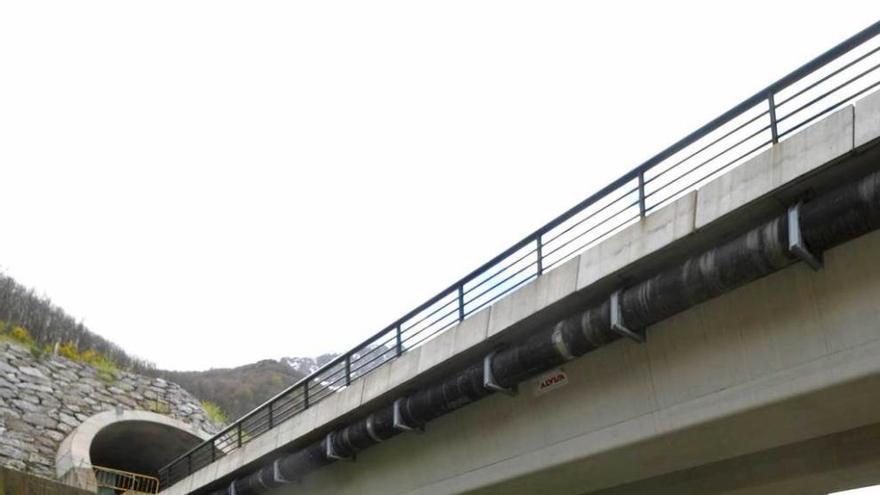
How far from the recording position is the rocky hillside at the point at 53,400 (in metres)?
24.4

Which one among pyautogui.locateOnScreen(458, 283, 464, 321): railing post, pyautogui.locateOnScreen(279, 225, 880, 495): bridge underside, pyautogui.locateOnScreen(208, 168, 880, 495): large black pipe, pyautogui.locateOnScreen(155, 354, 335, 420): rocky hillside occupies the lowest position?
pyautogui.locateOnScreen(279, 225, 880, 495): bridge underside

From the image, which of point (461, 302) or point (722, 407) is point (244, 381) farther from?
point (722, 407)

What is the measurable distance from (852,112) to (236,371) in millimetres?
77090

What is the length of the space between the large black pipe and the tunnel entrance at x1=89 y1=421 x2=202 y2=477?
16908 millimetres

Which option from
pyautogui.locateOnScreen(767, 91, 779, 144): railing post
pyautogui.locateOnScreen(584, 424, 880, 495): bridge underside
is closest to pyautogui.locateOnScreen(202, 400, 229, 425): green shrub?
pyautogui.locateOnScreen(584, 424, 880, 495): bridge underside

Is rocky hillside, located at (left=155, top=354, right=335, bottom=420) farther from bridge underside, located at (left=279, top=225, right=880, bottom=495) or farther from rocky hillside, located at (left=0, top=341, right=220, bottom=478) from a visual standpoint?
bridge underside, located at (left=279, top=225, right=880, bottom=495)

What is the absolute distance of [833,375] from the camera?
25.9 ft

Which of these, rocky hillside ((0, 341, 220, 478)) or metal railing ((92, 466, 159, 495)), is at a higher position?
rocky hillside ((0, 341, 220, 478))

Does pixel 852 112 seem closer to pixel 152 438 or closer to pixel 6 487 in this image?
pixel 6 487

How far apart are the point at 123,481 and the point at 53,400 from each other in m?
4.13

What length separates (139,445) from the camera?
Answer: 30547 mm

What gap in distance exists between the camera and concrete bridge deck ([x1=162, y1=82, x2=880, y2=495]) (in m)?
7.96

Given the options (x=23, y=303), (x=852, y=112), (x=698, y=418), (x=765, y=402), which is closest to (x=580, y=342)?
(x=698, y=418)

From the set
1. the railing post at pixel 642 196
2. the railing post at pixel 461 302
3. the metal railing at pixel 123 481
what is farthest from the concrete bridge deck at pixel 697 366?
the metal railing at pixel 123 481
